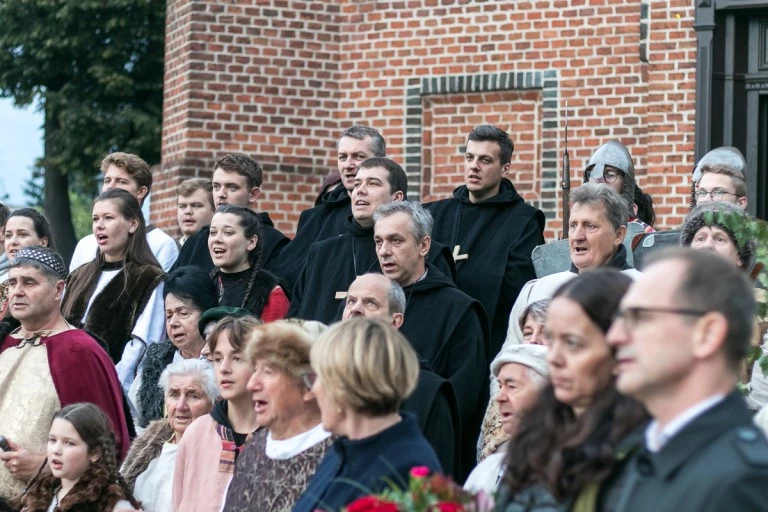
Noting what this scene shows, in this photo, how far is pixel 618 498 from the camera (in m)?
3.25

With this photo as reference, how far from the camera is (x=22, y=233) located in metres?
Answer: 8.70

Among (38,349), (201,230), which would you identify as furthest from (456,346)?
(201,230)

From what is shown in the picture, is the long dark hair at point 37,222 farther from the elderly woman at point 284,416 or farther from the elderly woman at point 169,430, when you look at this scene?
the elderly woman at point 284,416

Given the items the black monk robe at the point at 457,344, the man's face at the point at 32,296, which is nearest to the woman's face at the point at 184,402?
the man's face at the point at 32,296

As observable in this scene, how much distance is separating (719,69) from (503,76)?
180 cm

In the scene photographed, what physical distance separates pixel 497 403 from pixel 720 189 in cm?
261

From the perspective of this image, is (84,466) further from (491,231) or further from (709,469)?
(709,469)

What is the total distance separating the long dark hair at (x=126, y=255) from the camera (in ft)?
26.9

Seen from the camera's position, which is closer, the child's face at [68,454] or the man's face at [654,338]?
the man's face at [654,338]

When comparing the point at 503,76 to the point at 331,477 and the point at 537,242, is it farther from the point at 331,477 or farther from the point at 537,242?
the point at 331,477

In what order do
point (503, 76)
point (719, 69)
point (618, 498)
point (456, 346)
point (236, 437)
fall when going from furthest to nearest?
point (503, 76) → point (719, 69) → point (456, 346) → point (236, 437) → point (618, 498)

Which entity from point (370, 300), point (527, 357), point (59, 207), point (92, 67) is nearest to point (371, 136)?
point (370, 300)

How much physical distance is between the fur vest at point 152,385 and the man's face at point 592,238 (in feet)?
7.28

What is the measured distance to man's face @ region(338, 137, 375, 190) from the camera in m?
8.41
